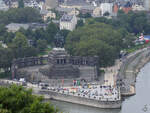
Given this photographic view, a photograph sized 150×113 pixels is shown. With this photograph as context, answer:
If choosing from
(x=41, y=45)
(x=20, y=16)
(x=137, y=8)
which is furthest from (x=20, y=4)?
(x=41, y=45)

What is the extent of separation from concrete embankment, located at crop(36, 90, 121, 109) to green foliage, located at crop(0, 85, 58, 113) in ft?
65.2

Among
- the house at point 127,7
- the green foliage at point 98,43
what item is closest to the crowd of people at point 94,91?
the green foliage at point 98,43

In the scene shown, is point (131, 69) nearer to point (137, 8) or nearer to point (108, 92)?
point (108, 92)

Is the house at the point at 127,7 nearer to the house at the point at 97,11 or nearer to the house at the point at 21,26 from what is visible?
the house at the point at 97,11

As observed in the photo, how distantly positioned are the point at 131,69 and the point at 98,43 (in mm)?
6598

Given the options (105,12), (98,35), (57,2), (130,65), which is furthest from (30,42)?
(57,2)

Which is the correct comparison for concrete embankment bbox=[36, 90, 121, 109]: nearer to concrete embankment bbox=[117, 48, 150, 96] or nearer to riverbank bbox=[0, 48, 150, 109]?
riverbank bbox=[0, 48, 150, 109]

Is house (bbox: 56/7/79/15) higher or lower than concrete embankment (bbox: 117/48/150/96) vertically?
higher

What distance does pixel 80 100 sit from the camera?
69875 mm

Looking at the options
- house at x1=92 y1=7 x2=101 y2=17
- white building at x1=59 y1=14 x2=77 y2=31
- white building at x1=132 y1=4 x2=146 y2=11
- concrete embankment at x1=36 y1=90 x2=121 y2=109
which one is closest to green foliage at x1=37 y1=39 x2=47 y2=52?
white building at x1=59 y1=14 x2=77 y2=31

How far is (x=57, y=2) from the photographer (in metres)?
156

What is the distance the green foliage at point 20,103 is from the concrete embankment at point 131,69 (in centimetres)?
2683

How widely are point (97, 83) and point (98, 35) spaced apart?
68.1ft

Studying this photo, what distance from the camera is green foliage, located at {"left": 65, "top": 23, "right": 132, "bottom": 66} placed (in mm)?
87312
